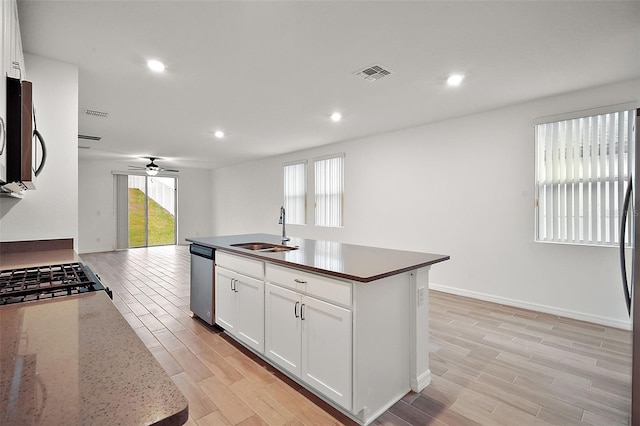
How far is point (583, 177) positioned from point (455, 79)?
6.17ft

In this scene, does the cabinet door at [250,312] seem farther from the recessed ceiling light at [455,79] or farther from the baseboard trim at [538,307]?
the baseboard trim at [538,307]

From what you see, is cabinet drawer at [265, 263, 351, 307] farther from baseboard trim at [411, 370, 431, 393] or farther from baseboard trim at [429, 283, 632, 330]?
baseboard trim at [429, 283, 632, 330]

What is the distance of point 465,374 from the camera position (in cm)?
239

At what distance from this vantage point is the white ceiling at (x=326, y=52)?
2.10 m

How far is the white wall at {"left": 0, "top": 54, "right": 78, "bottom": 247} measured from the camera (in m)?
2.48

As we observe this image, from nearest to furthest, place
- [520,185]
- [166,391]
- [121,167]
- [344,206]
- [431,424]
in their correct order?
[166,391], [431,424], [520,185], [344,206], [121,167]

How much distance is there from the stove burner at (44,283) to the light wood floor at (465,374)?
107 cm

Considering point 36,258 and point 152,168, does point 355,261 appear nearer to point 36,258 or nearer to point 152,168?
point 36,258

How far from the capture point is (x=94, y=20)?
2.18 metres

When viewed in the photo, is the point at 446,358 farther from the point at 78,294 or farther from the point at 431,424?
the point at 78,294

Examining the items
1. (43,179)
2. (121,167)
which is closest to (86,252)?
(121,167)

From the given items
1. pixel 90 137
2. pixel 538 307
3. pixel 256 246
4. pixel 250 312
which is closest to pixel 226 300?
pixel 250 312

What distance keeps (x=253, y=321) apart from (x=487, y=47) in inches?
119

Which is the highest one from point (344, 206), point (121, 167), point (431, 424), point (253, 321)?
point (121, 167)
